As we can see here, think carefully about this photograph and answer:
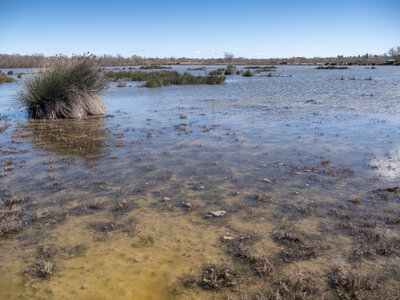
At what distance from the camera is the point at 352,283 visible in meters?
3.70

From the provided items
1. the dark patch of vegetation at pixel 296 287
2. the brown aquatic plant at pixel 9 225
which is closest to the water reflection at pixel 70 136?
the brown aquatic plant at pixel 9 225

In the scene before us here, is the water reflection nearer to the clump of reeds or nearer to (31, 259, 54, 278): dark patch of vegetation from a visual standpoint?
the clump of reeds

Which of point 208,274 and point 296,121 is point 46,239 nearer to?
point 208,274

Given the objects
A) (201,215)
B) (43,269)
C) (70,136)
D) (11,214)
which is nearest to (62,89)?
(70,136)

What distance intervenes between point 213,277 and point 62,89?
46.0 feet

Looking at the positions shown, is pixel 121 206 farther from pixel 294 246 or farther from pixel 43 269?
pixel 294 246

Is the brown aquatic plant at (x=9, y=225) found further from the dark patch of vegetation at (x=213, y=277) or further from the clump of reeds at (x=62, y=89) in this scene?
the clump of reeds at (x=62, y=89)

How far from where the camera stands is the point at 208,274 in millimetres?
3984

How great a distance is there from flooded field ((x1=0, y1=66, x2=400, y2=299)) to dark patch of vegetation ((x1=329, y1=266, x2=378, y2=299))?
15 millimetres

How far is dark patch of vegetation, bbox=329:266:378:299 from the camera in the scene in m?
3.60

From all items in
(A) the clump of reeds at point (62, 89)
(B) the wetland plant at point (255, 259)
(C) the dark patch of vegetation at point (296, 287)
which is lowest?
(C) the dark patch of vegetation at point (296, 287)

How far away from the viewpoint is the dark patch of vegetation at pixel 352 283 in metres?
3.60

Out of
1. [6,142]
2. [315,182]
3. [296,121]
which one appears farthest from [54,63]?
[315,182]

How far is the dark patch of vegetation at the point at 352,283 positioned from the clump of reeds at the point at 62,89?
48.7 ft
